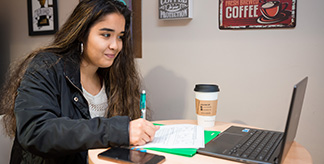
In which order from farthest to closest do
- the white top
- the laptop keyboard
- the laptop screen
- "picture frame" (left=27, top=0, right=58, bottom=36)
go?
"picture frame" (left=27, top=0, right=58, bottom=36) → the white top → the laptop keyboard → the laptop screen

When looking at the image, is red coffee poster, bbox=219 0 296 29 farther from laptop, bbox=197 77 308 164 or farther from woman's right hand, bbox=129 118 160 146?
woman's right hand, bbox=129 118 160 146

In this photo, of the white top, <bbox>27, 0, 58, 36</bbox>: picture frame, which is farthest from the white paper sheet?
<bbox>27, 0, 58, 36</bbox>: picture frame

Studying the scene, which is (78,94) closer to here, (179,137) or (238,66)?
(179,137)

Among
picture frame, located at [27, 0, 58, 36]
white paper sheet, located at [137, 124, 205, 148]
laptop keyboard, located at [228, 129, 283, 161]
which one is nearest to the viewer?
laptop keyboard, located at [228, 129, 283, 161]

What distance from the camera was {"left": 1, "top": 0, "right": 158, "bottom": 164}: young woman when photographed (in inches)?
A: 37.6

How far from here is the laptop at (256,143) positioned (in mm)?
827

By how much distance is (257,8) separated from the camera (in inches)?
59.4

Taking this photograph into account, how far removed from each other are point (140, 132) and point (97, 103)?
542 millimetres

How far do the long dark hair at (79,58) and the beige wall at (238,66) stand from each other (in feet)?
0.98

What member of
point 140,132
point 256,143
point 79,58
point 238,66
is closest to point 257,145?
point 256,143

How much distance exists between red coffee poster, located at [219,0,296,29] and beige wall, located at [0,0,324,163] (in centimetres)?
3

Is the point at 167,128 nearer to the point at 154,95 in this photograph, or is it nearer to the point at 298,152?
the point at 298,152

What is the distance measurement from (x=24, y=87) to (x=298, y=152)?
1049 millimetres

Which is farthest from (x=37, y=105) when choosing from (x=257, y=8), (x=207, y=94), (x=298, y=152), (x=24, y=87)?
(x=257, y=8)
